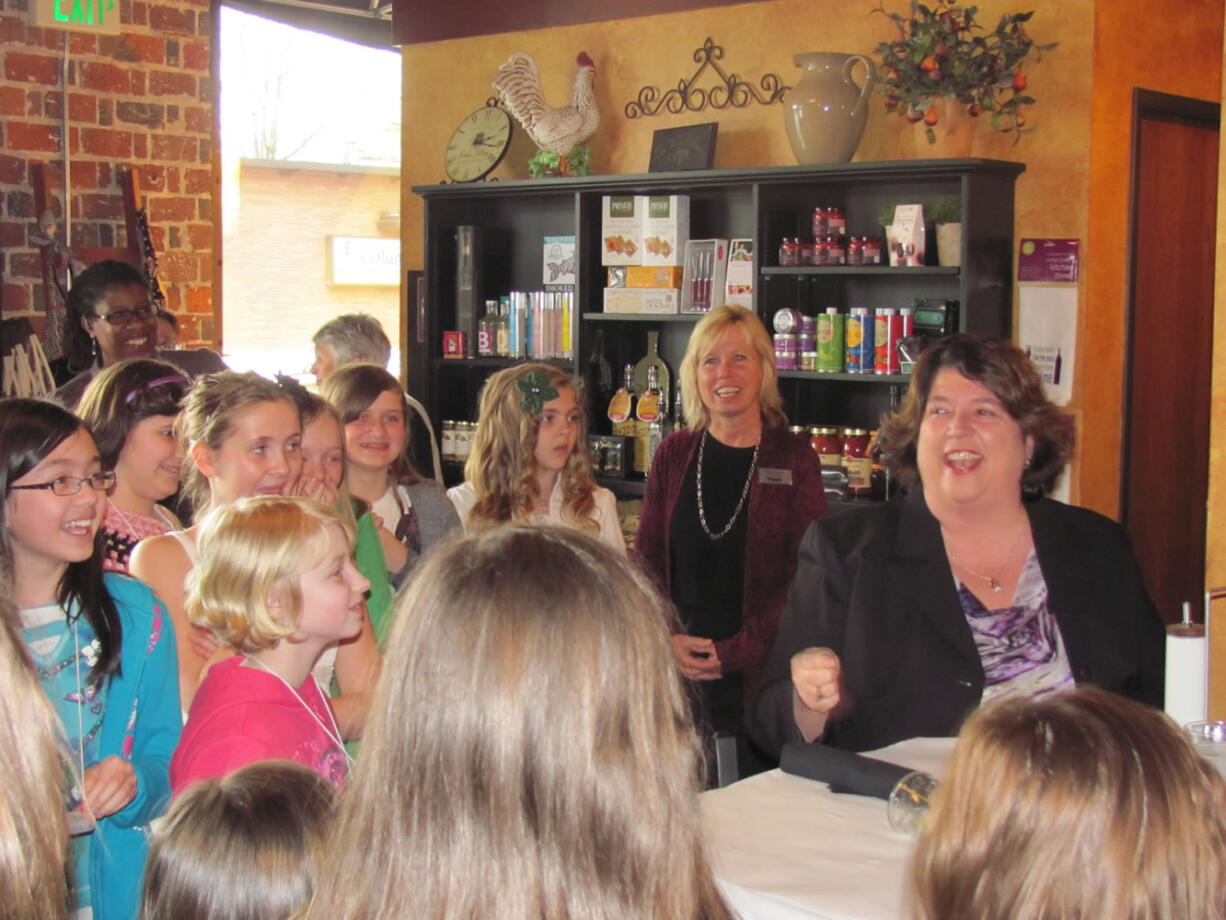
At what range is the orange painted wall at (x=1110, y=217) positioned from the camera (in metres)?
4.59

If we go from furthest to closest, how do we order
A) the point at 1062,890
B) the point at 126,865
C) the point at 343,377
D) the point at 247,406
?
1. the point at 343,377
2. the point at 247,406
3. the point at 126,865
4. the point at 1062,890

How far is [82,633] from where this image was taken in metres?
2.33

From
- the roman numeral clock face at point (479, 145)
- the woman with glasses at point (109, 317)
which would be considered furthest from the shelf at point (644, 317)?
the woman with glasses at point (109, 317)

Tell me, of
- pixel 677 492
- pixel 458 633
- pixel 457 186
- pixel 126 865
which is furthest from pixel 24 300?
pixel 458 633

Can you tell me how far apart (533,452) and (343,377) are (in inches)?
22.5

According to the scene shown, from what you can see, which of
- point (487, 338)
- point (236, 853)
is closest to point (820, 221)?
point (487, 338)

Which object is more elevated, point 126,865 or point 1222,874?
point 1222,874

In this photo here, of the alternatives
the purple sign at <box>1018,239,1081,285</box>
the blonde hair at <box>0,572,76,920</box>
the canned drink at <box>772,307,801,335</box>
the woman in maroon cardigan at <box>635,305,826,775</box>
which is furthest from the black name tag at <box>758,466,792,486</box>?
the blonde hair at <box>0,572,76,920</box>

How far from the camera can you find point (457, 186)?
5.88 metres

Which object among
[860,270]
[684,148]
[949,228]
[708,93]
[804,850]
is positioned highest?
[708,93]

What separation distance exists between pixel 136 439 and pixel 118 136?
11.8 ft

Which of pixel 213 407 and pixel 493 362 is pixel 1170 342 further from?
pixel 213 407

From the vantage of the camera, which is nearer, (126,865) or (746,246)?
(126,865)

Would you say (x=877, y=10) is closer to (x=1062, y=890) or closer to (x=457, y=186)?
(x=457, y=186)
